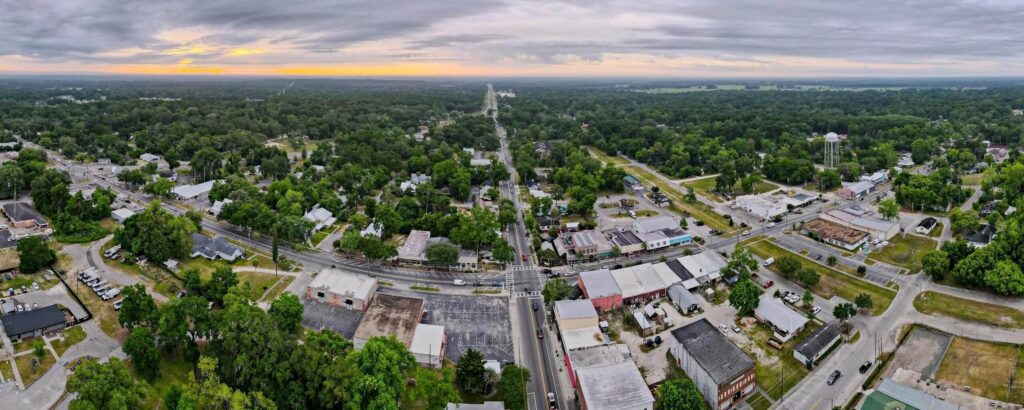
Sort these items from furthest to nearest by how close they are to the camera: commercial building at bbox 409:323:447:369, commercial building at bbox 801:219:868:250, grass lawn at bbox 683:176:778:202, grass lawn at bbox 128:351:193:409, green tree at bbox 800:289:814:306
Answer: grass lawn at bbox 683:176:778:202 → commercial building at bbox 801:219:868:250 → green tree at bbox 800:289:814:306 → commercial building at bbox 409:323:447:369 → grass lawn at bbox 128:351:193:409

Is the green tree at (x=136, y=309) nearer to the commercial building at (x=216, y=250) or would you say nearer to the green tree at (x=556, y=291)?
the commercial building at (x=216, y=250)

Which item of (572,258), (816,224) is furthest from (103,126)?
(816,224)

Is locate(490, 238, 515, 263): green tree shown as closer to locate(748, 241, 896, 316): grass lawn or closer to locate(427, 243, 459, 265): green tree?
locate(427, 243, 459, 265): green tree

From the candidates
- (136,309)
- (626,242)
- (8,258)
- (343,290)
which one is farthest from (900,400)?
(8,258)

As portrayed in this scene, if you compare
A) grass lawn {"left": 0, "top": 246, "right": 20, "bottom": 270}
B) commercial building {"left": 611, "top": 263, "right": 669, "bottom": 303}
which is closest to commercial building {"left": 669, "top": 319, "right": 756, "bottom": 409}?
commercial building {"left": 611, "top": 263, "right": 669, "bottom": 303}

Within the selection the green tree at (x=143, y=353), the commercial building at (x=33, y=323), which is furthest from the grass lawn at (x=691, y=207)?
the commercial building at (x=33, y=323)

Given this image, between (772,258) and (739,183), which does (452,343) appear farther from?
(739,183)
